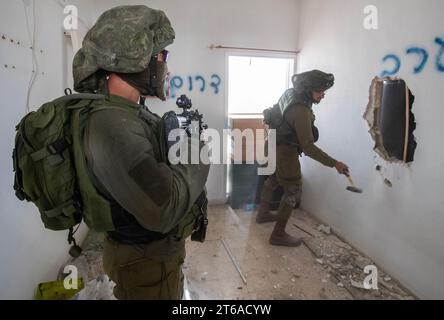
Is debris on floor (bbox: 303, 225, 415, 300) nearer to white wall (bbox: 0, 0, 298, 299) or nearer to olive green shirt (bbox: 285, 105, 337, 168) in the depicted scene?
olive green shirt (bbox: 285, 105, 337, 168)

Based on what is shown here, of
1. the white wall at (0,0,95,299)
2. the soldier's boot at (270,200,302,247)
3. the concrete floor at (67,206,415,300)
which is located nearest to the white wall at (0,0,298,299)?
the white wall at (0,0,95,299)

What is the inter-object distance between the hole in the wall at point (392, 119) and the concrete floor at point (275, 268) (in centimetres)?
93

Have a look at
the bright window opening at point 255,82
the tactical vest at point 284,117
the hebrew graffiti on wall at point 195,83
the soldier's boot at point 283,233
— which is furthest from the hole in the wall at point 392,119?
the hebrew graffiti on wall at point 195,83

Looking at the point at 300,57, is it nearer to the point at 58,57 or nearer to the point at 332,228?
the point at 332,228

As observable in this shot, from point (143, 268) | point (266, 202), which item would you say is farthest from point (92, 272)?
point (266, 202)

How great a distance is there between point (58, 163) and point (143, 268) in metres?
0.47

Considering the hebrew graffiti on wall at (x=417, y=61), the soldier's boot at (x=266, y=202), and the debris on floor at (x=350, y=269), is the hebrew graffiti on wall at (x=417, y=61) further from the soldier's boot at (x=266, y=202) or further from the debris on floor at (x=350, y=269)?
the debris on floor at (x=350, y=269)

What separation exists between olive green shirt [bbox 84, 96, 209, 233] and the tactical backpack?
0.19 ft

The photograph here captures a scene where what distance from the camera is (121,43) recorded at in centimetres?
83

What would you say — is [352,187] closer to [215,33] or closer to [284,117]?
[284,117]

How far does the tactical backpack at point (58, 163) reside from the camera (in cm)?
79
